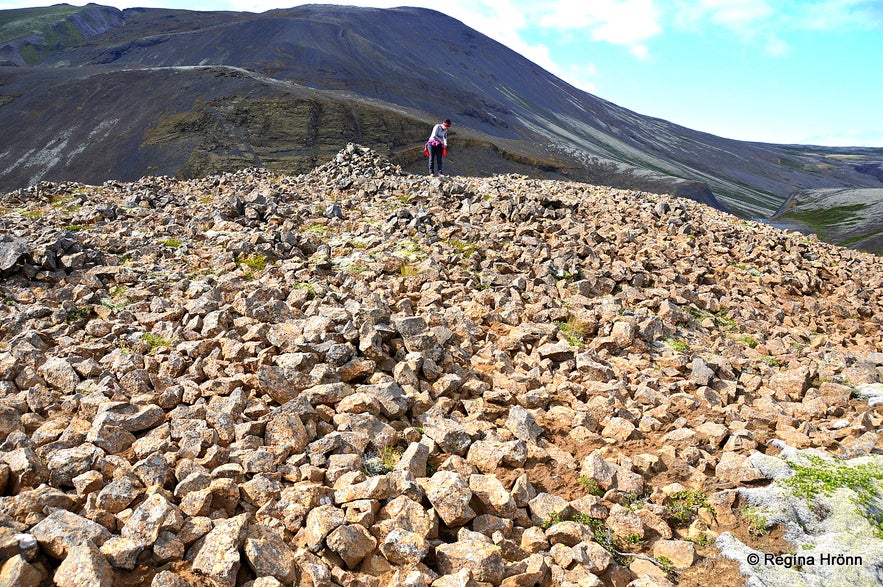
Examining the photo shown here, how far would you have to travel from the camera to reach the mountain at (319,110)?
45.5 m

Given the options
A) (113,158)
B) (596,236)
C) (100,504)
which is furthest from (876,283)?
(113,158)

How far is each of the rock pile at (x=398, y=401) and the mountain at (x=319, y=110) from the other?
36013 millimetres

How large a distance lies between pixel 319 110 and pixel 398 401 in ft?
156

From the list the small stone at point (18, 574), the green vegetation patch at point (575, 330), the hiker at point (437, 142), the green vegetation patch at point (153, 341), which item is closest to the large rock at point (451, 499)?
the small stone at point (18, 574)

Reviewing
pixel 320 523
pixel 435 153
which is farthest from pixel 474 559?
pixel 435 153

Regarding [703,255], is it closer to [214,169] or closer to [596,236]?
[596,236]

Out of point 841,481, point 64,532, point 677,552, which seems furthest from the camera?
point 841,481

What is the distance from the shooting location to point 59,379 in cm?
538

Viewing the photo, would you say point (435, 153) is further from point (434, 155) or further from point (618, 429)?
point (618, 429)

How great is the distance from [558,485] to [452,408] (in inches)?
57.7

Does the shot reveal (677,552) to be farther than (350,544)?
Yes

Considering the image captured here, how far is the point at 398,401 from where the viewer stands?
5.27 meters

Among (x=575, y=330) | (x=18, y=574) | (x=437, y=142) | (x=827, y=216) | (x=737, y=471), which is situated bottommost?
(x=18, y=574)

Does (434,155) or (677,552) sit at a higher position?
(434,155)
